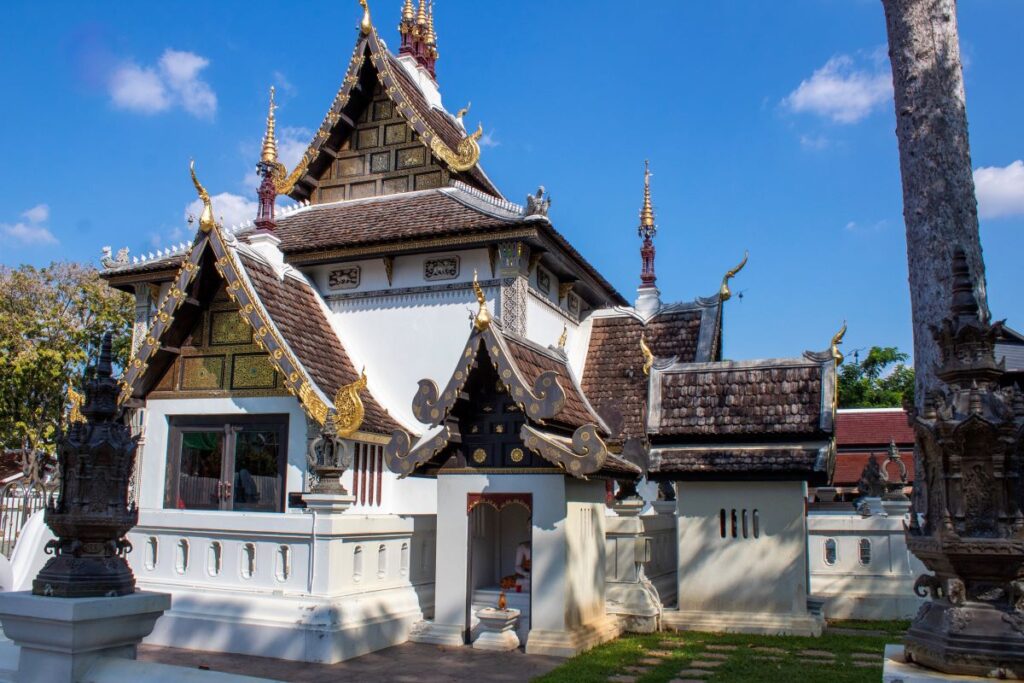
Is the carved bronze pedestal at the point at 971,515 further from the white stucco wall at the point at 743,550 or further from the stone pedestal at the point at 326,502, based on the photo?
the white stucco wall at the point at 743,550

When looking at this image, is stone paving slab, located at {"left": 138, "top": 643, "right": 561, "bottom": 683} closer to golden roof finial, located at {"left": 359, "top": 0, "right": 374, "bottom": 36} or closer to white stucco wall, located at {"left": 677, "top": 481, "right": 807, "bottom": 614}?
white stucco wall, located at {"left": 677, "top": 481, "right": 807, "bottom": 614}

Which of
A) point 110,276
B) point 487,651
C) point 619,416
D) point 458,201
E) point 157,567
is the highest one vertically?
point 458,201

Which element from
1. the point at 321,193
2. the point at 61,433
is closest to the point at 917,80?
the point at 61,433

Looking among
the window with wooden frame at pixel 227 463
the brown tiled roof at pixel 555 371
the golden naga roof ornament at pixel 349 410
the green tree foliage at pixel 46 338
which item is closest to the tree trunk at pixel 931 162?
the brown tiled roof at pixel 555 371

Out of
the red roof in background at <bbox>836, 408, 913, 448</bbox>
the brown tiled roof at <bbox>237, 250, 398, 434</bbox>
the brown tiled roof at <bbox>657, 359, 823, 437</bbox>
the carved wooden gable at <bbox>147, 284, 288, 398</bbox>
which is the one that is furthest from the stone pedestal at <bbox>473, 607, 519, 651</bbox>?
the red roof in background at <bbox>836, 408, 913, 448</bbox>

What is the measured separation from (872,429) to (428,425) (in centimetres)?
2033

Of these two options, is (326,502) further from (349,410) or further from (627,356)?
(627,356)

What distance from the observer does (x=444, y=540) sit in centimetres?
927

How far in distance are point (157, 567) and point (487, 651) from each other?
371 centimetres

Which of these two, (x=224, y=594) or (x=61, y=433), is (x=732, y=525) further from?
(x=61, y=433)

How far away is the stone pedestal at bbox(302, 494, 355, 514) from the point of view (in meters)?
8.55

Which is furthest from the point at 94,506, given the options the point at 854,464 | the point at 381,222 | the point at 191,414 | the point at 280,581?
the point at 854,464

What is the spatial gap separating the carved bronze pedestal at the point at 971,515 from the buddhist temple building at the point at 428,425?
4374 millimetres

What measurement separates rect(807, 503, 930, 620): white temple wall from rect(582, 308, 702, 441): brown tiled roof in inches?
153
